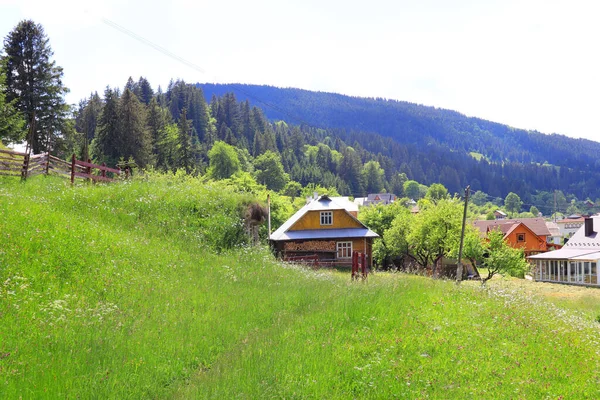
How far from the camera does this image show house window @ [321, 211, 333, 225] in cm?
4259

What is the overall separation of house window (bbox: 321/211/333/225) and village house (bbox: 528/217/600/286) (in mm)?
30443

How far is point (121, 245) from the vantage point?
56.8 feet

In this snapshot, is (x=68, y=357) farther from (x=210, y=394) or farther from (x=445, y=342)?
(x=445, y=342)

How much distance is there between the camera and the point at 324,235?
41.3m

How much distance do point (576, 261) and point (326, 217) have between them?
31.5 meters

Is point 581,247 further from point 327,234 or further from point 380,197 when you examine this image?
Answer: point 380,197

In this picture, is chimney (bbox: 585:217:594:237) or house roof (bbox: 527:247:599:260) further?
chimney (bbox: 585:217:594:237)

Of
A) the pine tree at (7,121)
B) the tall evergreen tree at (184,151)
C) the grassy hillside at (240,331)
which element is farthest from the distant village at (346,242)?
the tall evergreen tree at (184,151)

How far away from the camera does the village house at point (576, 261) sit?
5212cm

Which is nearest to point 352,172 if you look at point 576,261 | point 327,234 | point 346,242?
point 576,261

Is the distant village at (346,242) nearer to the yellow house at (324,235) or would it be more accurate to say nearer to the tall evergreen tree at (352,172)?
the yellow house at (324,235)

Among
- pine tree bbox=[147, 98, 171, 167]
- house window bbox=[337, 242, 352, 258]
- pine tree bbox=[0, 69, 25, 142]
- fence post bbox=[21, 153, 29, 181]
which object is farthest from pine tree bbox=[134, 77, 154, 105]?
fence post bbox=[21, 153, 29, 181]

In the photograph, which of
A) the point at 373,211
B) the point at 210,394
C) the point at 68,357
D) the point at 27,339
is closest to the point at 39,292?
the point at 27,339

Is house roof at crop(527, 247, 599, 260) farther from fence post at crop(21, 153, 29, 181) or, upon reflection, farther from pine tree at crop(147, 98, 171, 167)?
pine tree at crop(147, 98, 171, 167)
